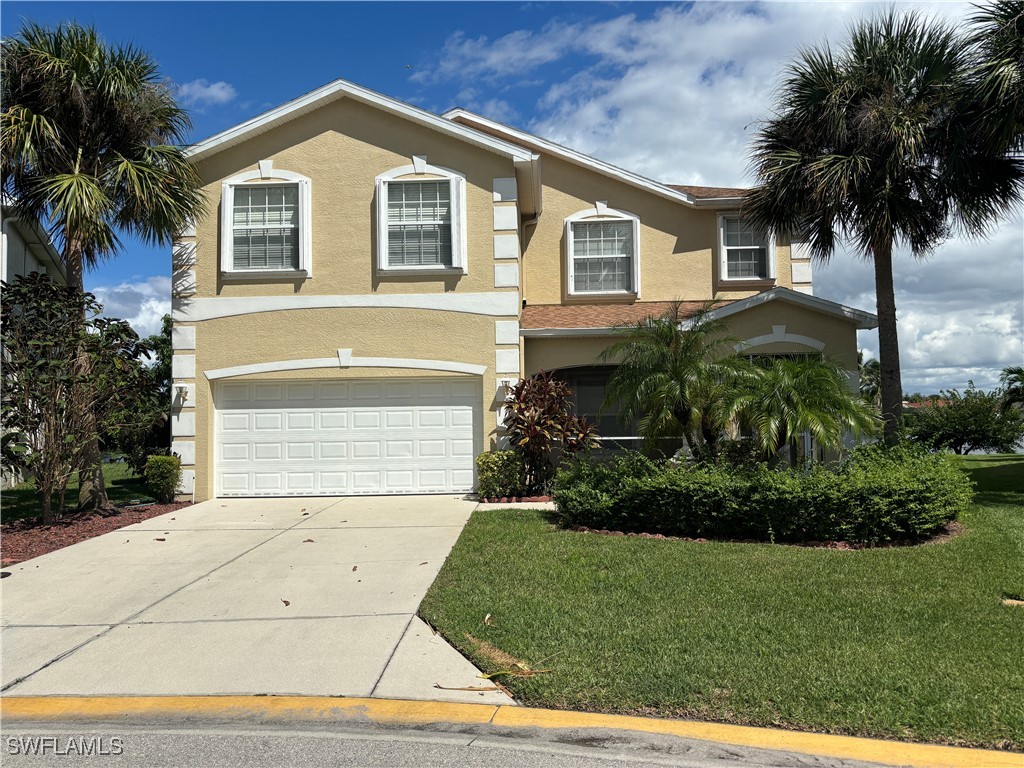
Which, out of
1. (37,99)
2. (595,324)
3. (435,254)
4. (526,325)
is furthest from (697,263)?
(37,99)

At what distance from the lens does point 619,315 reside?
49.4ft

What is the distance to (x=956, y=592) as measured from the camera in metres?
6.84

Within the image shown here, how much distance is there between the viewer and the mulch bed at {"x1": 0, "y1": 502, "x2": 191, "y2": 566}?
9.56m

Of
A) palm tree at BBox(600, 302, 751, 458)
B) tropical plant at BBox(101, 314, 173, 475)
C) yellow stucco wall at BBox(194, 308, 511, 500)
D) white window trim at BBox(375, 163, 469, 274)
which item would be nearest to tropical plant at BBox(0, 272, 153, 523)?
tropical plant at BBox(101, 314, 173, 475)

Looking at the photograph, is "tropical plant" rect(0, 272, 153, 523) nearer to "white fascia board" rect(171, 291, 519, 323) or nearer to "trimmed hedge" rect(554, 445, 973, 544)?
"white fascia board" rect(171, 291, 519, 323)

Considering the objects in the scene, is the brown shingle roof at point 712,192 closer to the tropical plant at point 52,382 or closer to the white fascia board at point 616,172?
the white fascia board at point 616,172

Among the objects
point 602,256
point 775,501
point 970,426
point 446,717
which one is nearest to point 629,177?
point 602,256

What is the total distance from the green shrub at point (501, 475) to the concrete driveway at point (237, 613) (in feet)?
6.15

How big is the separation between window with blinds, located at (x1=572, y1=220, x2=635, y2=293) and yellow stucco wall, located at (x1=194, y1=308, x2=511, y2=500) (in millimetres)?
3526

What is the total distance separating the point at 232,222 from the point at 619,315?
732cm

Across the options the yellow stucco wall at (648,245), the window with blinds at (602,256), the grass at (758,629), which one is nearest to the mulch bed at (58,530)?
the grass at (758,629)

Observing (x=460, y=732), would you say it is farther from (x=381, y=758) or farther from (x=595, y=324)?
(x=595, y=324)

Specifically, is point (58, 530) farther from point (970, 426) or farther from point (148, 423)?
point (970, 426)

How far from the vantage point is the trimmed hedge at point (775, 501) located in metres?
8.94
